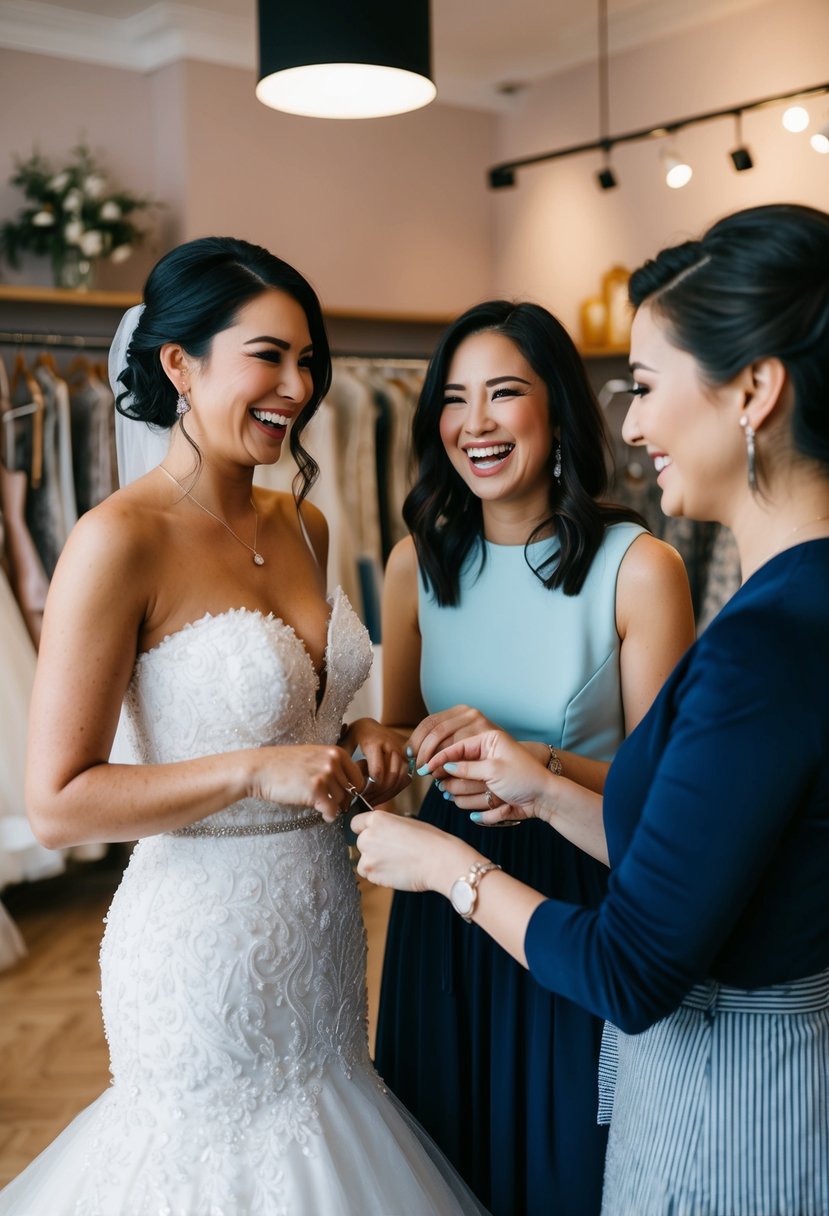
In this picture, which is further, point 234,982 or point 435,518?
→ point 435,518

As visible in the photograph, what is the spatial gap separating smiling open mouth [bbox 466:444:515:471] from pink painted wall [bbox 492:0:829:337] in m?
3.02

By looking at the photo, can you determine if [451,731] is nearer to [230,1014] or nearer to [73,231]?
[230,1014]

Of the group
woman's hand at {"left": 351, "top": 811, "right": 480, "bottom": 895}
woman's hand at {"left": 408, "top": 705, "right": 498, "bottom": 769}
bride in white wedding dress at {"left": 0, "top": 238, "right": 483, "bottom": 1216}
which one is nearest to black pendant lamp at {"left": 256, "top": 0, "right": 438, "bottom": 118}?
bride in white wedding dress at {"left": 0, "top": 238, "right": 483, "bottom": 1216}

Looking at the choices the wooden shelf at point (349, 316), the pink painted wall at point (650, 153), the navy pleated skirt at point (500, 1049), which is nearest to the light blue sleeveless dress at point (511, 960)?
the navy pleated skirt at point (500, 1049)

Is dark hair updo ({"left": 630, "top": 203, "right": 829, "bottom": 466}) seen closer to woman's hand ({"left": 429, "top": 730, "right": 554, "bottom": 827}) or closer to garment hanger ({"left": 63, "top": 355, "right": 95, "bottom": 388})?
woman's hand ({"left": 429, "top": 730, "right": 554, "bottom": 827})

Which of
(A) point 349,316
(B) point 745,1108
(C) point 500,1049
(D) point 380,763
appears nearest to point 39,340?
(A) point 349,316

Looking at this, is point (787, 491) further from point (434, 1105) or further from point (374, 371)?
point (374, 371)

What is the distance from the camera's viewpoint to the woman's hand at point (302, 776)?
1.65m

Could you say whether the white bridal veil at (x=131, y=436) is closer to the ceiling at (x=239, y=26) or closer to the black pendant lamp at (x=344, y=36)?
the black pendant lamp at (x=344, y=36)

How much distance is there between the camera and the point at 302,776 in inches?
65.1

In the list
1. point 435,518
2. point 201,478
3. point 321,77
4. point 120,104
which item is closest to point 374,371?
point 120,104

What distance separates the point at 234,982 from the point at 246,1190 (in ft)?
0.90

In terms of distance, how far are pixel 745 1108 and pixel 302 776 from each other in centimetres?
68

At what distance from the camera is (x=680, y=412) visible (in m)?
1.30
